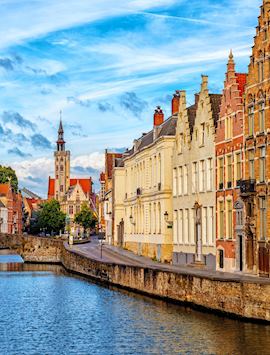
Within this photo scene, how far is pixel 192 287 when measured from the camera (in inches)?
1491

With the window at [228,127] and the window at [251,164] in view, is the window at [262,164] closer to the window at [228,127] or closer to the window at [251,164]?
the window at [251,164]

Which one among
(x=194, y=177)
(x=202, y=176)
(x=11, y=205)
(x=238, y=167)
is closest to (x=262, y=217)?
(x=238, y=167)

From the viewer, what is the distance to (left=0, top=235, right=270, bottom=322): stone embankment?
32000 mm

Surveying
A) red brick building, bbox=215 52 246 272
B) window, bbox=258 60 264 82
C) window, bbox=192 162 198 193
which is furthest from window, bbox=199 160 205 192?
window, bbox=258 60 264 82

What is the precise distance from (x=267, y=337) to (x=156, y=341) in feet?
13.5

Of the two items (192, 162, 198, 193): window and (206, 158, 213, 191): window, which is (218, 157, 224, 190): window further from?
(192, 162, 198, 193): window

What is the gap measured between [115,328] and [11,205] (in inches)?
5794

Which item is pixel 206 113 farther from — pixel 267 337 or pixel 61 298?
pixel 267 337

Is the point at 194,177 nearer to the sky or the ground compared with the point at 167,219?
nearer to the sky

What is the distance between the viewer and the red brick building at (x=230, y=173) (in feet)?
146

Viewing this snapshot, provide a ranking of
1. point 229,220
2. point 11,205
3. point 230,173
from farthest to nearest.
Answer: point 11,205, point 229,220, point 230,173

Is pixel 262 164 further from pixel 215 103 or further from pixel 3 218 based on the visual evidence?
pixel 3 218

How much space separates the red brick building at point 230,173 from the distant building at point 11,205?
392ft

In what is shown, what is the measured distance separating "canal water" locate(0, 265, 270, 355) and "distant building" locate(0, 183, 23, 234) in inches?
4817
